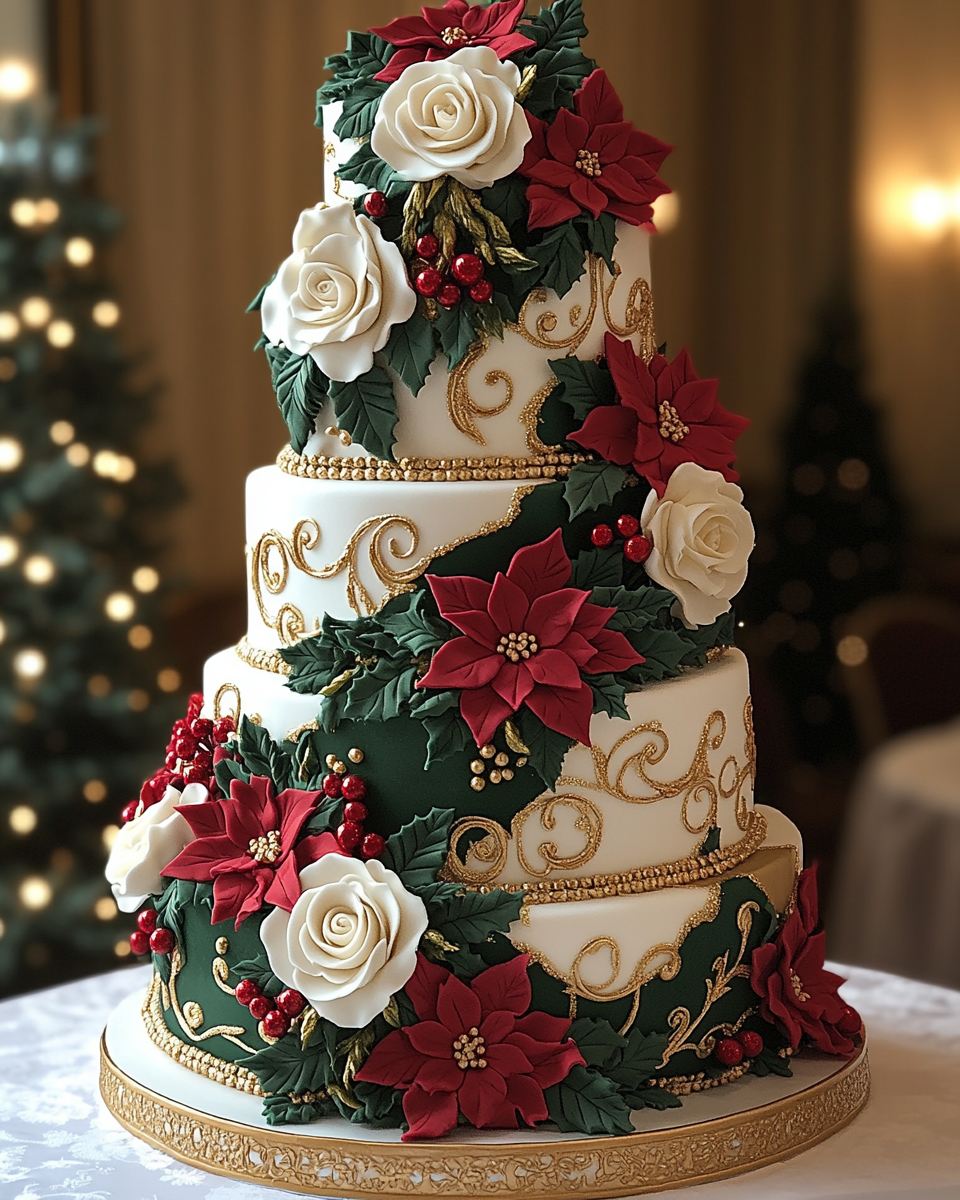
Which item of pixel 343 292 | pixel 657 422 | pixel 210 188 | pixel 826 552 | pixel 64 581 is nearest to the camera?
pixel 343 292

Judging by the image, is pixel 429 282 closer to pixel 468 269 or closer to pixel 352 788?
pixel 468 269

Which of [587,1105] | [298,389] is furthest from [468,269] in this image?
[587,1105]

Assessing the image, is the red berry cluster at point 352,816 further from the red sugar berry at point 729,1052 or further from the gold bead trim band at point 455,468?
the red sugar berry at point 729,1052

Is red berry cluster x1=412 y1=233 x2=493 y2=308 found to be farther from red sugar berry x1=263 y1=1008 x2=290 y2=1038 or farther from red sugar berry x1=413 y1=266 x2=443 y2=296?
red sugar berry x1=263 y1=1008 x2=290 y2=1038

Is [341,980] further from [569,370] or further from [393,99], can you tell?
[393,99]

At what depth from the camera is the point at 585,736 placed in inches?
74.5

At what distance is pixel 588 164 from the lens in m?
2.00

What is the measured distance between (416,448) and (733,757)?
62 cm

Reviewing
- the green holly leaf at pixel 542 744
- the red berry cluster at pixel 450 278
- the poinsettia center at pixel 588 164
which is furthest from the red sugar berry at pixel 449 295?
the green holly leaf at pixel 542 744

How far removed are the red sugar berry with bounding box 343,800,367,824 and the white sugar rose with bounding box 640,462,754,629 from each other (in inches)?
18.7

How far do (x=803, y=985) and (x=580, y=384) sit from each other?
0.90m

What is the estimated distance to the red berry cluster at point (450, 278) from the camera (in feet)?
6.32

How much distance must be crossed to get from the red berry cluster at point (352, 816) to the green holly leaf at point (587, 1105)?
1.22 ft

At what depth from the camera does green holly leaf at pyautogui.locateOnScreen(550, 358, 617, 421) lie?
6.58 feet
